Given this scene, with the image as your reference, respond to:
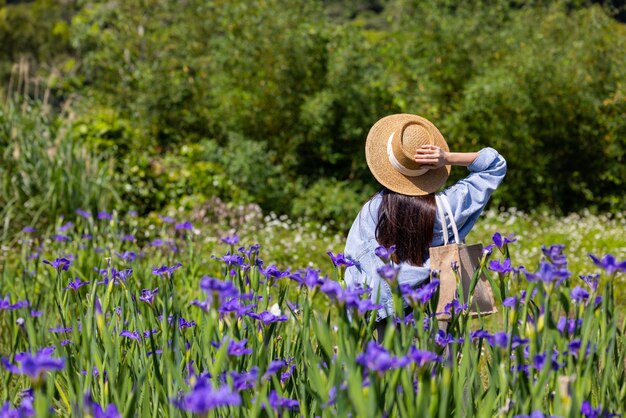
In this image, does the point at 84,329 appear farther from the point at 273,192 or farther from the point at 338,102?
the point at 338,102

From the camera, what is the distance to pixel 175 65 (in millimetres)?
8578

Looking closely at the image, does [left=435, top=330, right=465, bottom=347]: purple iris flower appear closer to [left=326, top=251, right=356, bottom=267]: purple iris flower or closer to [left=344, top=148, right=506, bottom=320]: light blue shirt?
[left=326, top=251, right=356, bottom=267]: purple iris flower

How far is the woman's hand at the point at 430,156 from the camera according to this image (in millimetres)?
2301

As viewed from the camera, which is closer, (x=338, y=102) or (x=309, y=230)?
(x=309, y=230)

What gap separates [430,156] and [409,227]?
0.80 feet

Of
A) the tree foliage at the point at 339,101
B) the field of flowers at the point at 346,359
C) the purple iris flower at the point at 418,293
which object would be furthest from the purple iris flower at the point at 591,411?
the tree foliage at the point at 339,101

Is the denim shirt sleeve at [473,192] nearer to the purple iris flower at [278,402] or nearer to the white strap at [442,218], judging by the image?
the white strap at [442,218]

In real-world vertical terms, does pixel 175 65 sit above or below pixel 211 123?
above

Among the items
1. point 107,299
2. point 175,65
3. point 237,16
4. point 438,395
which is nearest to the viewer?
point 438,395

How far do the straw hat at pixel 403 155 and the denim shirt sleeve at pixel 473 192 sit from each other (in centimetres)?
8

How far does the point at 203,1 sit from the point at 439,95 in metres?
3.56

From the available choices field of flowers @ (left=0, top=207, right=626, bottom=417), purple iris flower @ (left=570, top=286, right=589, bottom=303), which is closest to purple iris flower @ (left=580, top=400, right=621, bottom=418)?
field of flowers @ (left=0, top=207, right=626, bottom=417)

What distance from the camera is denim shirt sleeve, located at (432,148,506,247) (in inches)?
92.1

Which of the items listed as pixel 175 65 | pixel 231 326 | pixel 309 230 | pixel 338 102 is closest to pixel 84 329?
pixel 231 326
